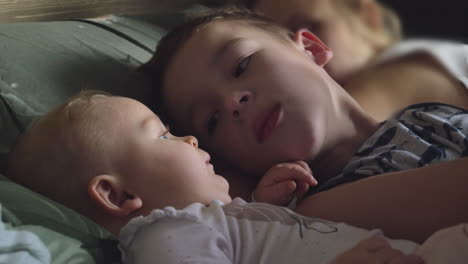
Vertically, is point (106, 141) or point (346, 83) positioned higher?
point (106, 141)

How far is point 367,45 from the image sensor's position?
1482 mm

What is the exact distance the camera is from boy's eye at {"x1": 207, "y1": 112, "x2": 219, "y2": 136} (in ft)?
3.35

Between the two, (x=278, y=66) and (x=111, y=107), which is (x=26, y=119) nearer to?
(x=111, y=107)

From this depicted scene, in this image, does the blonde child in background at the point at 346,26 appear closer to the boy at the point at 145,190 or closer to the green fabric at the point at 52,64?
the green fabric at the point at 52,64

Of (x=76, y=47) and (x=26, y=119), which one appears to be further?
(x=76, y=47)

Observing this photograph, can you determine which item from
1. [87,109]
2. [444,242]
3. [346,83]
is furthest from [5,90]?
[346,83]

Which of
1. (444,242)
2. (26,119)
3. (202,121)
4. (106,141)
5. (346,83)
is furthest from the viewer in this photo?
(346,83)

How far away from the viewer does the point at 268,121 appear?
3.12 ft

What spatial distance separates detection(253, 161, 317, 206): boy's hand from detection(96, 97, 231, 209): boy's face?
0.11 metres

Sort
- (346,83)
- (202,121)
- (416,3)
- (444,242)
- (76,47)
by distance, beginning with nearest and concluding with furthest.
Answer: (444,242) → (202,121) → (76,47) → (346,83) → (416,3)

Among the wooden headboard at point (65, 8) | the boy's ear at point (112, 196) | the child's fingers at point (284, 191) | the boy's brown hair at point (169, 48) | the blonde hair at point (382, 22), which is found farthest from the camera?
the blonde hair at point (382, 22)

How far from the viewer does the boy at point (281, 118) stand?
0.82 metres

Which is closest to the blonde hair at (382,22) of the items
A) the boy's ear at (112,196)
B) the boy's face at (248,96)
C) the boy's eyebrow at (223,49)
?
the boy's face at (248,96)

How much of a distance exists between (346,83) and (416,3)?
54 centimetres
